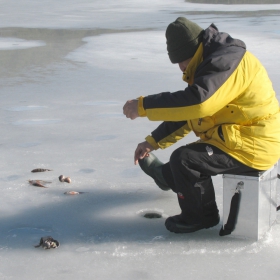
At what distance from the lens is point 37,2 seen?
2145 centimetres

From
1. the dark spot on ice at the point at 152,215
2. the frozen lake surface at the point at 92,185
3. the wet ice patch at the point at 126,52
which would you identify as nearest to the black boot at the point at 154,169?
the frozen lake surface at the point at 92,185

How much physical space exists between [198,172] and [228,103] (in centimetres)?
35

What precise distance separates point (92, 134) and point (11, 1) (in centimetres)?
1840

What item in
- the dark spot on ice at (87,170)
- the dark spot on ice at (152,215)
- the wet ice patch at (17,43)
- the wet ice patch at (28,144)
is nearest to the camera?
the dark spot on ice at (152,215)

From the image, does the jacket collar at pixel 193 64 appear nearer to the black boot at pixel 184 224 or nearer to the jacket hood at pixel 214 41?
the jacket hood at pixel 214 41

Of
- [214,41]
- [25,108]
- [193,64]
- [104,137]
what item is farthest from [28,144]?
[214,41]

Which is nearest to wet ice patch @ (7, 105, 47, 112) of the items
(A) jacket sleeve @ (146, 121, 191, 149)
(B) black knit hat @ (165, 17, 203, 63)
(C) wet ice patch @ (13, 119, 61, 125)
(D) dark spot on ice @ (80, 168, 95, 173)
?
(C) wet ice patch @ (13, 119, 61, 125)

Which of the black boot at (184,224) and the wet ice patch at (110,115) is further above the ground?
the black boot at (184,224)

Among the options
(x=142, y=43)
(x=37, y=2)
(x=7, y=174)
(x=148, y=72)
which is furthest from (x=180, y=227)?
(x=37, y=2)

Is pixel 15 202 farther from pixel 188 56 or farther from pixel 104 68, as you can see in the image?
pixel 104 68

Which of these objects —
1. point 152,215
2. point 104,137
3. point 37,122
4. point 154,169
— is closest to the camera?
point 152,215

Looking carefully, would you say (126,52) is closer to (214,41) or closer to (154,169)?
(154,169)

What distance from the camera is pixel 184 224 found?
8.89 feet

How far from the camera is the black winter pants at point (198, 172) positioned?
2.61 m
